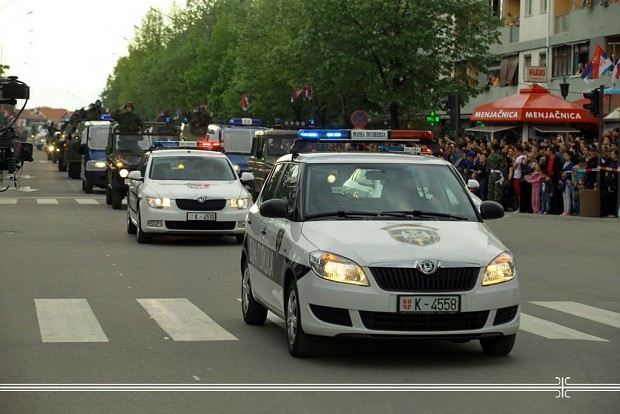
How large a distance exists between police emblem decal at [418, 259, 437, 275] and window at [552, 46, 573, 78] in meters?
47.0

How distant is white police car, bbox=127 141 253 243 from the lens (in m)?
22.0

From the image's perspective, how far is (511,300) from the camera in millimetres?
9734

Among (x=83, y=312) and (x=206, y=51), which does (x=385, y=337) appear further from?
(x=206, y=51)

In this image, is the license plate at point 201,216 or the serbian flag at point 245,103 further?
the serbian flag at point 245,103

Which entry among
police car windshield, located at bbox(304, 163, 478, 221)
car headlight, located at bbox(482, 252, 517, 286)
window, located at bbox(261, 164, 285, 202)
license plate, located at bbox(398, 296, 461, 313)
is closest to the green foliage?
window, located at bbox(261, 164, 285, 202)

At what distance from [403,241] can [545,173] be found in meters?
23.8

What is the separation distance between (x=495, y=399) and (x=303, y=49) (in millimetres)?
42613

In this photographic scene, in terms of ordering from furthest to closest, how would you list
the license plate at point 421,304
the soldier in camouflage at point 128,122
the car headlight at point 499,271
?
the soldier in camouflage at point 128,122
the car headlight at point 499,271
the license plate at point 421,304

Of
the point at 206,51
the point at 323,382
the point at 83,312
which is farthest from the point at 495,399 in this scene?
the point at 206,51

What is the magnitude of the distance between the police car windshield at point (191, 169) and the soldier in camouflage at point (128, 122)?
13918 millimetres

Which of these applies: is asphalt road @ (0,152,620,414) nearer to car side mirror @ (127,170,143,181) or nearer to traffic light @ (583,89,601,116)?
car side mirror @ (127,170,143,181)

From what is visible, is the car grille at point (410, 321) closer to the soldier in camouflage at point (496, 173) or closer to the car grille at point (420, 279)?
the car grille at point (420, 279)

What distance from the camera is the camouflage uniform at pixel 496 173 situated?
35344 millimetres

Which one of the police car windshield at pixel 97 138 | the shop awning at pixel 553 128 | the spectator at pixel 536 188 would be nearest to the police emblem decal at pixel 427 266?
the spectator at pixel 536 188
